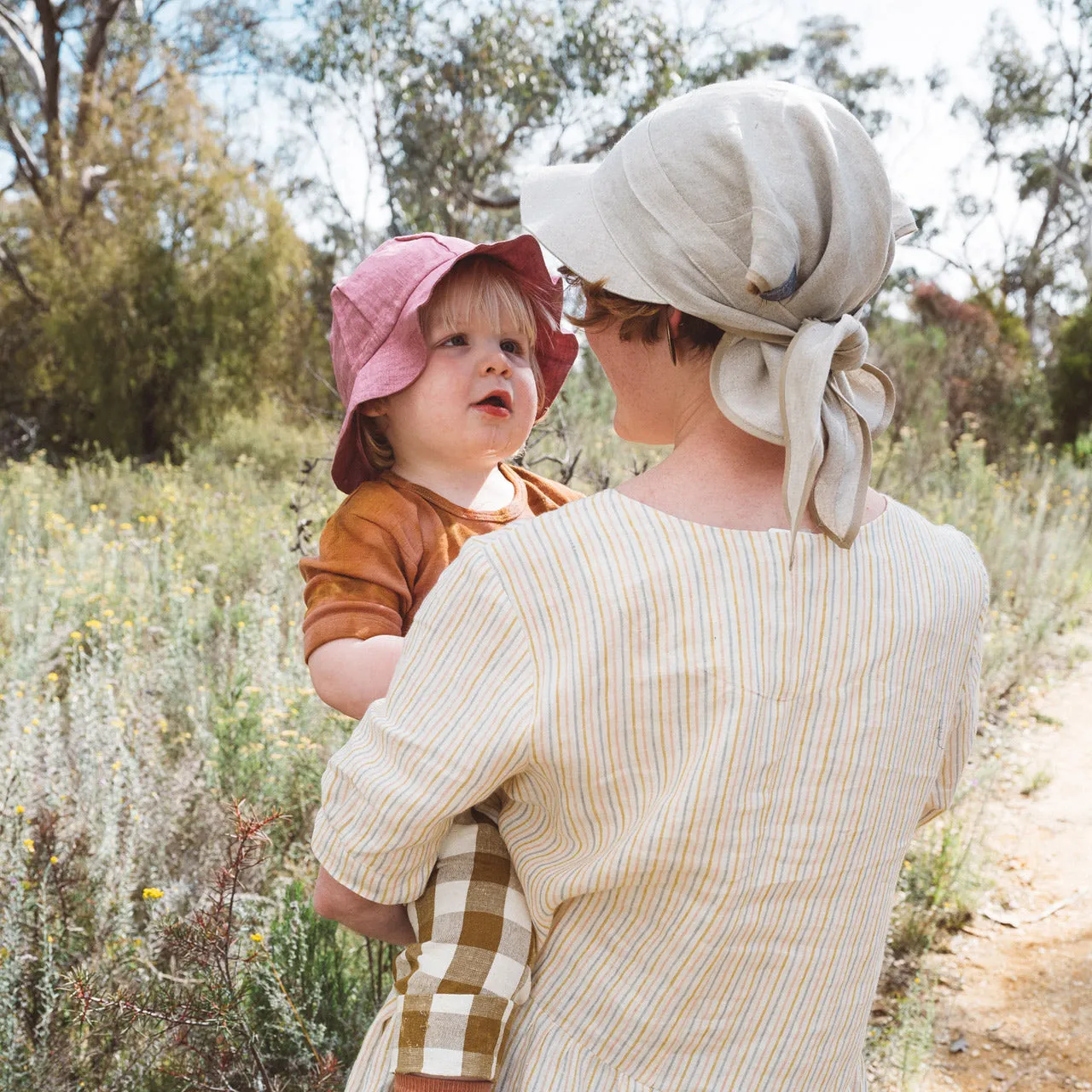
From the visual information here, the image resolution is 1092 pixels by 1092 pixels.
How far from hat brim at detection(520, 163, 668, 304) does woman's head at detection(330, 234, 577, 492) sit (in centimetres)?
54

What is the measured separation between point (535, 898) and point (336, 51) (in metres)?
11.0

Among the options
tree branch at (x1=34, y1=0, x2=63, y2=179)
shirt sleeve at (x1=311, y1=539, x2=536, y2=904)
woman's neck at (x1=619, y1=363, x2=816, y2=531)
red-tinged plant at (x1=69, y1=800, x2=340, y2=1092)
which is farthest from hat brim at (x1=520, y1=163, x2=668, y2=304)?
tree branch at (x1=34, y1=0, x2=63, y2=179)

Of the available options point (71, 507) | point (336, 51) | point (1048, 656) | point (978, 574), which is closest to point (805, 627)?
point (978, 574)

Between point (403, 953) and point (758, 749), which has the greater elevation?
point (758, 749)

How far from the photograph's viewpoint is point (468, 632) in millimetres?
912

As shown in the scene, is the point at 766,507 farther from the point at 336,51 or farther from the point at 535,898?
the point at 336,51

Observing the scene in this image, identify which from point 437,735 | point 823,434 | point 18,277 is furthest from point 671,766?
point 18,277

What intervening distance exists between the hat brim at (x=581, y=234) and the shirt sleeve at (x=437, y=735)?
28 centimetres

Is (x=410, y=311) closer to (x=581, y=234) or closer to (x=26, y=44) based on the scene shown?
(x=581, y=234)

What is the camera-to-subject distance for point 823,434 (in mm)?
954

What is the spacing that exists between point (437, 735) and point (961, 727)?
0.63m

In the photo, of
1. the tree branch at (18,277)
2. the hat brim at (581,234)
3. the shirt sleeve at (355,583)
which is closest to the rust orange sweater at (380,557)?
the shirt sleeve at (355,583)

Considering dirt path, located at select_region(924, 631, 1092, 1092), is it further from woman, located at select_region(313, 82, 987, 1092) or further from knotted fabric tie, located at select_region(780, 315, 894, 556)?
knotted fabric tie, located at select_region(780, 315, 894, 556)

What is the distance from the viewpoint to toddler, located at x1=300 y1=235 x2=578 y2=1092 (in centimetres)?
143
